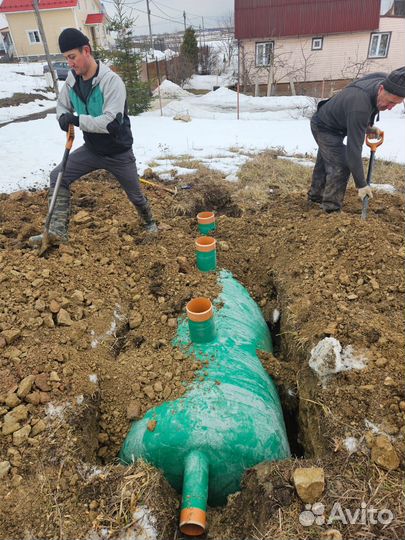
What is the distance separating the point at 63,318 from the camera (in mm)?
2828

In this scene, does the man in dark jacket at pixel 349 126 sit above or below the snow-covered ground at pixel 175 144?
above

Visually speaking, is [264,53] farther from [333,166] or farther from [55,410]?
[55,410]

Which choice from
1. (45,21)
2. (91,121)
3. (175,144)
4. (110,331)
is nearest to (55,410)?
(110,331)

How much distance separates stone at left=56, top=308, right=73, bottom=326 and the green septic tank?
3.12ft

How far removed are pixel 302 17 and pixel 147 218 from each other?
66.9 feet

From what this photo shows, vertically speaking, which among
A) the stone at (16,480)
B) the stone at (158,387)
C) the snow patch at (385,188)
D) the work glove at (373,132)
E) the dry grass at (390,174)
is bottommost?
the dry grass at (390,174)

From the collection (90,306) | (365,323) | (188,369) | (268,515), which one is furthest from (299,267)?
(268,515)

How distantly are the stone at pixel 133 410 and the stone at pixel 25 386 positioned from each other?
0.62m

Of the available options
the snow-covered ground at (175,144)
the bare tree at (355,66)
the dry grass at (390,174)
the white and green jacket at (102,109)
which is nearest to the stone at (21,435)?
the white and green jacket at (102,109)

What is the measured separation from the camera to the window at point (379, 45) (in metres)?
19.7

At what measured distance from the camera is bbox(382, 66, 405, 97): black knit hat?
3.21 meters

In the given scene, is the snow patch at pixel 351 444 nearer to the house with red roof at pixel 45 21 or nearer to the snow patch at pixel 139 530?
the snow patch at pixel 139 530

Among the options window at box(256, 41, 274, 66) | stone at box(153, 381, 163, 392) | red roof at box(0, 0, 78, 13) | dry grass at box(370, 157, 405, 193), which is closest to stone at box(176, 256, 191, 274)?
stone at box(153, 381, 163, 392)

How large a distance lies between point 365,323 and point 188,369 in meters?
1.29
